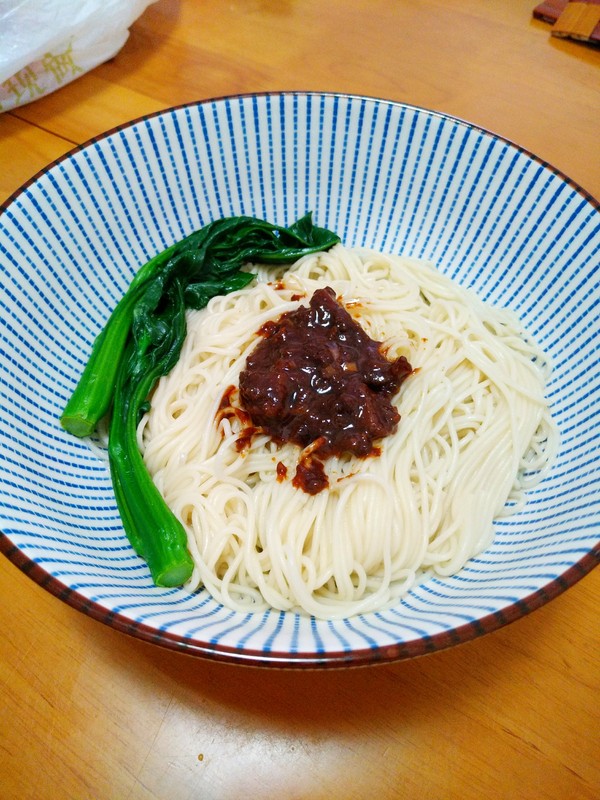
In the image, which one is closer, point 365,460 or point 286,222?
point 365,460

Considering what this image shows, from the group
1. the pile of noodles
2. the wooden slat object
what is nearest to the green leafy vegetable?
the pile of noodles

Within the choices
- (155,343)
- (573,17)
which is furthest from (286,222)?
(573,17)

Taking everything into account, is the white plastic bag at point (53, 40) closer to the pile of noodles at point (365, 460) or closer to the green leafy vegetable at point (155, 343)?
the green leafy vegetable at point (155, 343)

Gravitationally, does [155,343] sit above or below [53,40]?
below

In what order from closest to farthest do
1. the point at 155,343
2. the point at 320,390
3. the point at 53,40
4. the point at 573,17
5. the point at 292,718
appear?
the point at 292,718 → the point at 320,390 → the point at 155,343 → the point at 53,40 → the point at 573,17

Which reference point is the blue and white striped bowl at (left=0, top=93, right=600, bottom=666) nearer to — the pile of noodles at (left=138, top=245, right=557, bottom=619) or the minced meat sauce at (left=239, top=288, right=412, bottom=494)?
the pile of noodles at (left=138, top=245, right=557, bottom=619)

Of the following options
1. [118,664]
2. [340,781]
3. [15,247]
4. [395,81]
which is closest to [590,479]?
[340,781]

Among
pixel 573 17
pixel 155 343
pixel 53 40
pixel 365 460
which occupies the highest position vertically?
pixel 573 17

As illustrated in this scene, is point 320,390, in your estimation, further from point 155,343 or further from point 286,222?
point 286,222
